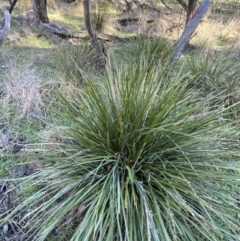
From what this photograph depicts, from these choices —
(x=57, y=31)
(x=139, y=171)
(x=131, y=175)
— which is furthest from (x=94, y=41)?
(x=131, y=175)

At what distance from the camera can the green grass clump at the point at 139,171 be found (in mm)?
1438

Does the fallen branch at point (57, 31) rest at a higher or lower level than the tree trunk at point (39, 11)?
lower

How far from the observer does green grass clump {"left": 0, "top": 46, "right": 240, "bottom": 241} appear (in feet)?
4.72

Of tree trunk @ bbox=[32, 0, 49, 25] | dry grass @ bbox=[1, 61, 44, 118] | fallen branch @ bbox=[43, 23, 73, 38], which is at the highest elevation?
tree trunk @ bbox=[32, 0, 49, 25]

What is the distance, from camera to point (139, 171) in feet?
5.19

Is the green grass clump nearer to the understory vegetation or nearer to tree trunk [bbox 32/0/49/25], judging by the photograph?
the understory vegetation

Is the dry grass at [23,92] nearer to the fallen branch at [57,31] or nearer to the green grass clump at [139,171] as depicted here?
the green grass clump at [139,171]

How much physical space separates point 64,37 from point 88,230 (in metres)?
3.90

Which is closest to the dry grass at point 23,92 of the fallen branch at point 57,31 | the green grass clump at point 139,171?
the green grass clump at point 139,171

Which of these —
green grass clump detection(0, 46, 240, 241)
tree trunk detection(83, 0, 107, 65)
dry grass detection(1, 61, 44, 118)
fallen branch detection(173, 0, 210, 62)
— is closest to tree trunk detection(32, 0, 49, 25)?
tree trunk detection(83, 0, 107, 65)

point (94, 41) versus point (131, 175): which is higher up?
point (94, 41)

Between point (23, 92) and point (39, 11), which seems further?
A: point (39, 11)

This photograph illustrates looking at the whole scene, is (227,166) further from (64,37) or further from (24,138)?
(64,37)

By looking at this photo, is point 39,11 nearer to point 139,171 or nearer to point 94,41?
point 94,41
